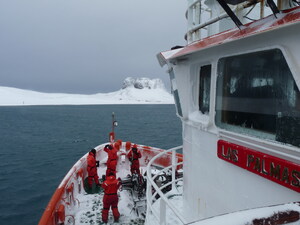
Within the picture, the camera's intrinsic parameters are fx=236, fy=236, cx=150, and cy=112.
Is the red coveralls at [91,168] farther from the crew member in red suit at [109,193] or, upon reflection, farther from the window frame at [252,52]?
the window frame at [252,52]

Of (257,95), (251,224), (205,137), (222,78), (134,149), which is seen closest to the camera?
(251,224)

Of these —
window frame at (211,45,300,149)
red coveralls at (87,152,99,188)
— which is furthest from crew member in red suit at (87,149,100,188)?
window frame at (211,45,300,149)

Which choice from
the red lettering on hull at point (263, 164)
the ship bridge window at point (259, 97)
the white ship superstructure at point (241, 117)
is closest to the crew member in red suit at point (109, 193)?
the white ship superstructure at point (241, 117)

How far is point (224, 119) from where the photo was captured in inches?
137

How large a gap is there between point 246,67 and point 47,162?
78.8ft

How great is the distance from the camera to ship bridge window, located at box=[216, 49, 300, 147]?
8.22 feet

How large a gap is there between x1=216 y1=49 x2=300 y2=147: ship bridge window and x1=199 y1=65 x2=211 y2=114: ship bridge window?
50 centimetres

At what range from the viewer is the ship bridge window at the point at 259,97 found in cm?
251

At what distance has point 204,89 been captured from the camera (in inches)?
163

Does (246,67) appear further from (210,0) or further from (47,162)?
(47,162)

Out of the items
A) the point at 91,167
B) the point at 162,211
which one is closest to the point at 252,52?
the point at 162,211

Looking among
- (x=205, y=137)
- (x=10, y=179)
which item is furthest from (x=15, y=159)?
(x=205, y=137)

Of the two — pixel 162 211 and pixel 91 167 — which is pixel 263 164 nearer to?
pixel 162 211

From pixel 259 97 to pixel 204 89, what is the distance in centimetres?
132
